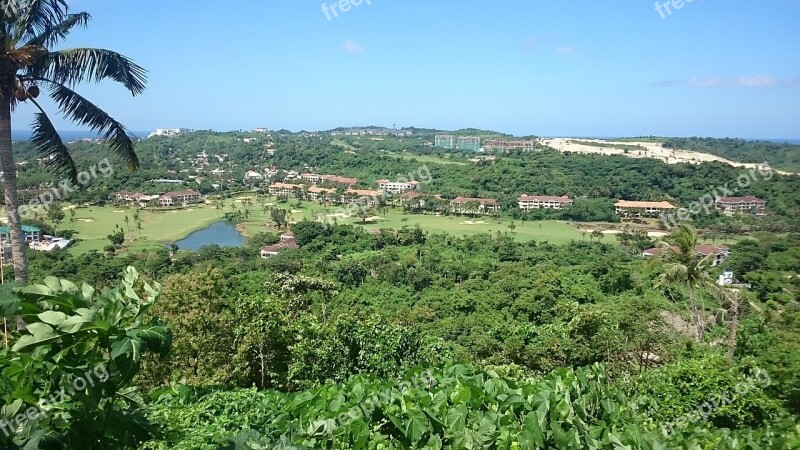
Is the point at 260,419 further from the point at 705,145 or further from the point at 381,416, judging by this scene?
the point at 705,145

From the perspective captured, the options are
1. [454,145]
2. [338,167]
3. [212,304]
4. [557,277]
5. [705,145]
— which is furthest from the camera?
[454,145]

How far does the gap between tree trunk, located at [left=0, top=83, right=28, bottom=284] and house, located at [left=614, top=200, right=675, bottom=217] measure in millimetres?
46212

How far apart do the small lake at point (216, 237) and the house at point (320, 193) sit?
488 inches

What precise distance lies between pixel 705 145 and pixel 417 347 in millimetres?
86554

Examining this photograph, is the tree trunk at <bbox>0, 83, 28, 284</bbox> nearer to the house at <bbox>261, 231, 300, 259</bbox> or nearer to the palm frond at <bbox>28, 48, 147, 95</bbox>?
the palm frond at <bbox>28, 48, 147, 95</bbox>

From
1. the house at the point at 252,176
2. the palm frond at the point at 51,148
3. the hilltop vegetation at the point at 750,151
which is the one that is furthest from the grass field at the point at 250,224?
the palm frond at the point at 51,148

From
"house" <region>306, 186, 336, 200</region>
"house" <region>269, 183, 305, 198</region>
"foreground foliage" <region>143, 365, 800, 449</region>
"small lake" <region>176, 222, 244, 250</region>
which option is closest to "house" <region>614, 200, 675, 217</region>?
"house" <region>306, 186, 336, 200</region>

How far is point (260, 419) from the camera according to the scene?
9.61ft

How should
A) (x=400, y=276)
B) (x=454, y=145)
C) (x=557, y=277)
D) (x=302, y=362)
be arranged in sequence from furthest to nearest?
(x=454, y=145)
(x=400, y=276)
(x=557, y=277)
(x=302, y=362)

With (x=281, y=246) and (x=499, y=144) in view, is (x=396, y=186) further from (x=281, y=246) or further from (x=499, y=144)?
(x=499, y=144)

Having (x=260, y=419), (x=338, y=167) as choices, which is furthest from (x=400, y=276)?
(x=338, y=167)

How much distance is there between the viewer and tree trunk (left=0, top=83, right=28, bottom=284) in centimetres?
524

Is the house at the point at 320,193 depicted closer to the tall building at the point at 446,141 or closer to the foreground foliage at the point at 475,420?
the tall building at the point at 446,141

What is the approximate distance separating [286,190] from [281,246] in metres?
25.7
